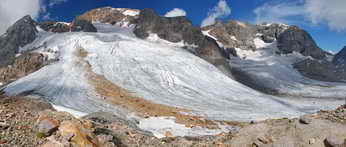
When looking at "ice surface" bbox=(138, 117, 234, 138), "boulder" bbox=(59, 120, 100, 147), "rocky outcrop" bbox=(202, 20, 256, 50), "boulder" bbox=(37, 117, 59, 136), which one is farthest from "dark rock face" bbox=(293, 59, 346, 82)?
"boulder" bbox=(37, 117, 59, 136)

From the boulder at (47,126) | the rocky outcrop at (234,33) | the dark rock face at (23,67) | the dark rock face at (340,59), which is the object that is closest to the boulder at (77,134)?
the boulder at (47,126)

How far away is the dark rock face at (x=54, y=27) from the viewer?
10451cm

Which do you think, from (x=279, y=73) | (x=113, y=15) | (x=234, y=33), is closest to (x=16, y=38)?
(x=113, y=15)

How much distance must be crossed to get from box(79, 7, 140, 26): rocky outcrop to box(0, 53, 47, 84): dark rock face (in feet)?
223

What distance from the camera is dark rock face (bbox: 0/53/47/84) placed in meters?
65.6

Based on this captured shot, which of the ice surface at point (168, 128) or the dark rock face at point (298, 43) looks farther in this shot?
the dark rock face at point (298, 43)

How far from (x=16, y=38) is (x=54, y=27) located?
537 inches

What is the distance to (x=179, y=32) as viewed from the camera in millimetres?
113500

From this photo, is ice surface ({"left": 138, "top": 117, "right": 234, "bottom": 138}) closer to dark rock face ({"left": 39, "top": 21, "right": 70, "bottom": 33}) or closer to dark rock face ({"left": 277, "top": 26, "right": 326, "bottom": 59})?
dark rock face ({"left": 39, "top": 21, "right": 70, "bottom": 33})

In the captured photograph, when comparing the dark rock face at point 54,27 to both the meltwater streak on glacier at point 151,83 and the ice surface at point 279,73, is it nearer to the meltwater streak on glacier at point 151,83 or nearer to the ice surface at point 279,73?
the meltwater streak on glacier at point 151,83

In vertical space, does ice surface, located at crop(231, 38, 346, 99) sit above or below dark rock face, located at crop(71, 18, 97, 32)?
below

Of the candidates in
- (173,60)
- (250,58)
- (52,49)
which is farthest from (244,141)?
(250,58)

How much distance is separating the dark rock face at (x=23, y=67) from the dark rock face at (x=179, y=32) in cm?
5192

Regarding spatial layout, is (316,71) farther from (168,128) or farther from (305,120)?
(305,120)
